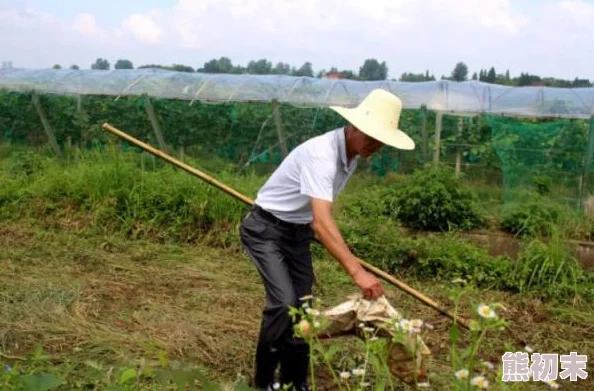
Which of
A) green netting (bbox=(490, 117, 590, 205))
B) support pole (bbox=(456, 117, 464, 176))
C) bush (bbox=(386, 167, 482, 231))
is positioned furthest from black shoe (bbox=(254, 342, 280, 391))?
support pole (bbox=(456, 117, 464, 176))

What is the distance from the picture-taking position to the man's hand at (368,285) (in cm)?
298

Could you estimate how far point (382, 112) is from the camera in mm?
3170

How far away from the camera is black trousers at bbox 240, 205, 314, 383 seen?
129 inches

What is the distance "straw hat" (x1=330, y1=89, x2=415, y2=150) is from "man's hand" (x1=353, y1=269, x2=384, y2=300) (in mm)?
565

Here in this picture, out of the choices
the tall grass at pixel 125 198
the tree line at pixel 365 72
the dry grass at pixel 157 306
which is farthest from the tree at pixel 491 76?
the dry grass at pixel 157 306

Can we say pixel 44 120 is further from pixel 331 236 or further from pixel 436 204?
pixel 331 236

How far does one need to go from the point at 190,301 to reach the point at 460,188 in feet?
9.42

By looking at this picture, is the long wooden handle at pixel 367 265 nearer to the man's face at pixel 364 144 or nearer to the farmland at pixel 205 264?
the farmland at pixel 205 264

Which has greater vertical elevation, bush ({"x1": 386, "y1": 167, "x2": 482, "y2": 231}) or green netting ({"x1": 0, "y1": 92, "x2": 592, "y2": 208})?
green netting ({"x1": 0, "y1": 92, "x2": 592, "y2": 208})

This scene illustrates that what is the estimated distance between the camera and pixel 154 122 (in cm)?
1051

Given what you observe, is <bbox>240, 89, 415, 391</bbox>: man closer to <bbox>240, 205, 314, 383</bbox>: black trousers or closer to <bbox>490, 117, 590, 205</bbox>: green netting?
<bbox>240, 205, 314, 383</bbox>: black trousers

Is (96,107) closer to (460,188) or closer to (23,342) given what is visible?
(460,188)

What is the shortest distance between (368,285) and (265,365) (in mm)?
773

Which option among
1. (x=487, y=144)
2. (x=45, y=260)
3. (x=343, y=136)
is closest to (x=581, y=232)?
(x=487, y=144)
